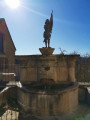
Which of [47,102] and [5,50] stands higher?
[5,50]

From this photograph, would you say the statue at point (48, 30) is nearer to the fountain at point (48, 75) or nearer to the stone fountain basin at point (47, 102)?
the fountain at point (48, 75)

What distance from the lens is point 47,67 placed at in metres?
4.47

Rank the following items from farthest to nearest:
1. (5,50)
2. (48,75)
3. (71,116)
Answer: (5,50) < (48,75) < (71,116)

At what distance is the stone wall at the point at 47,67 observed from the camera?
443 cm

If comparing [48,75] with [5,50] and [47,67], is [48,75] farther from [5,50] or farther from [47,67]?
[5,50]

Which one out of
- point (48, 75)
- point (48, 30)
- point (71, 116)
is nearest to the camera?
point (71, 116)

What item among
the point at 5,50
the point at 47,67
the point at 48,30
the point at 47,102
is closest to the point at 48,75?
the point at 47,67

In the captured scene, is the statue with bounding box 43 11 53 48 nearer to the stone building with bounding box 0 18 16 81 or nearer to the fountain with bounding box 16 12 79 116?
the fountain with bounding box 16 12 79 116

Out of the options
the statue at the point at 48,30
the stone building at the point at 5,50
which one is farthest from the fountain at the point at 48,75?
the stone building at the point at 5,50

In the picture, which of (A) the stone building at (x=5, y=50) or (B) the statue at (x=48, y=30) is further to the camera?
(A) the stone building at (x=5, y=50)

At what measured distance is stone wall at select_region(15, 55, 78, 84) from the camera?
4426mm

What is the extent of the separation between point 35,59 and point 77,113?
2746 mm

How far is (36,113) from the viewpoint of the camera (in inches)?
143

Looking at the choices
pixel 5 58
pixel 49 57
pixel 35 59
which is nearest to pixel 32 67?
pixel 35 59
